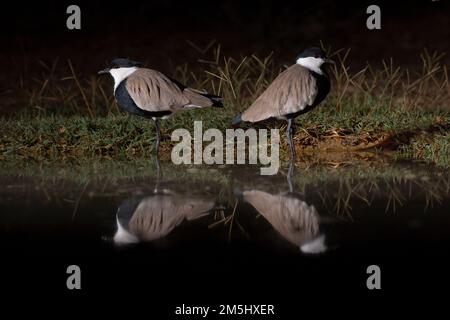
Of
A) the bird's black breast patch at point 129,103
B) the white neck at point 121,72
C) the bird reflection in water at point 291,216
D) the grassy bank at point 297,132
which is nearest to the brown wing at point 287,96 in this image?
the grassy bank at point 297,132

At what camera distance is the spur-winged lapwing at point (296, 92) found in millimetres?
6812

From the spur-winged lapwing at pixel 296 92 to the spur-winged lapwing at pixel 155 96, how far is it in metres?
0.36

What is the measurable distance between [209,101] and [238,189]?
4.22 feet

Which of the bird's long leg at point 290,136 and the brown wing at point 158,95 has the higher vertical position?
the brown wing at point 158,95

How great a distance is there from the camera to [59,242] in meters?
4.57

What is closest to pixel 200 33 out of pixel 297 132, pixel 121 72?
pixel 297 132

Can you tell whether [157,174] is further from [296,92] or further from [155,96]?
[296,92]

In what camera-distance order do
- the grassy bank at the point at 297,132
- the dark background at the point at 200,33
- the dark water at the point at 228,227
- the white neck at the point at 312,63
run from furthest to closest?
1. the dark background at the point at 200,33
2. the grassy bank at the point at 297,132
3. the white neck at the point at 312,63
4. the dark water at the point at 228,227

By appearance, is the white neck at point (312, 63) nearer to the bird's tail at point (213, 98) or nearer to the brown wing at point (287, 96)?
Result: the brown wing at point (287, 96)

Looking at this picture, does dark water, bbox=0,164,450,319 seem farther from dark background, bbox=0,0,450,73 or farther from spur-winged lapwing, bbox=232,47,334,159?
dark background, bbox=0,0,450,73

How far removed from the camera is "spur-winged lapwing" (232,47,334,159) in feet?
22.4

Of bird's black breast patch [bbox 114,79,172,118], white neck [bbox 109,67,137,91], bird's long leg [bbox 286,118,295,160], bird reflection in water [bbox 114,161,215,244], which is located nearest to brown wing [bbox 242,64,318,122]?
bird's long leg [bbox 286,118,295,160]

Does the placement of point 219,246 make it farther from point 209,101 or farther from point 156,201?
point 209,101

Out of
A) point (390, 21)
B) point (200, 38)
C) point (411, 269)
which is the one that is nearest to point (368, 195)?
point (411, 269)
